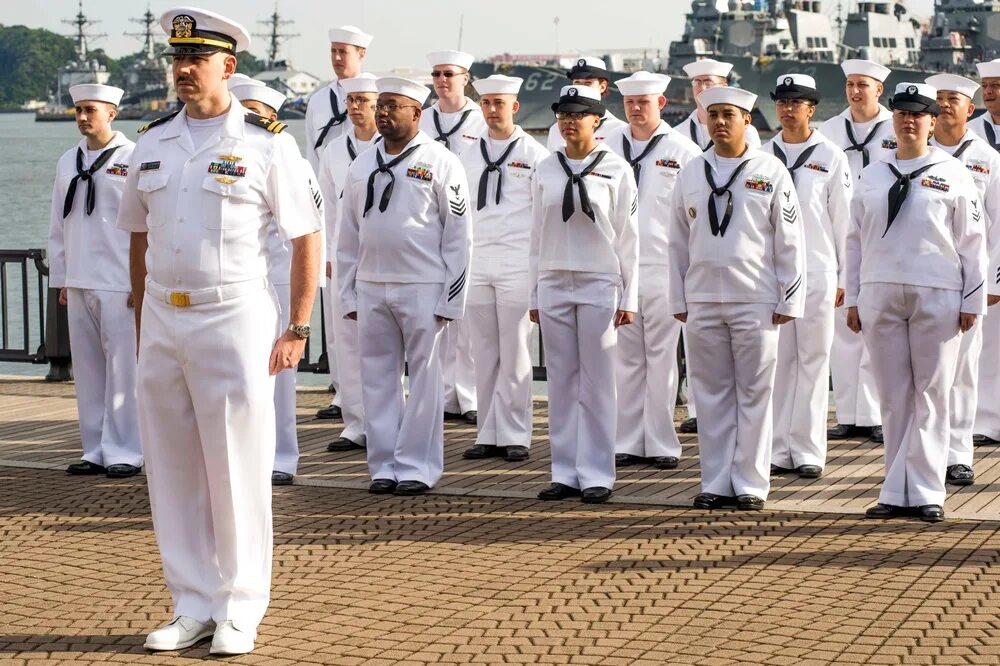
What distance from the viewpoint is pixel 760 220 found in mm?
9062

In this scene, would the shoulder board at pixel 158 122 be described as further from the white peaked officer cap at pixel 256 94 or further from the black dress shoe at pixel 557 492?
the white peaked officer cap at pixel 256 94

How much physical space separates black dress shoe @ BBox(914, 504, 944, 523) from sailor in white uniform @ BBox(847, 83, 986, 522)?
26mm

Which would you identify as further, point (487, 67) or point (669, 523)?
point (487, 67)

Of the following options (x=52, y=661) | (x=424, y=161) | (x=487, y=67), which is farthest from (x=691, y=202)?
(x=487, y=67)

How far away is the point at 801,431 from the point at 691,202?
175 cm

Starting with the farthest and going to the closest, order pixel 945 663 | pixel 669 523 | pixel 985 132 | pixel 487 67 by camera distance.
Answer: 1. pixel 487 67
2. pixel 985 132
3. pixel 669 523
4. pixel 945 663

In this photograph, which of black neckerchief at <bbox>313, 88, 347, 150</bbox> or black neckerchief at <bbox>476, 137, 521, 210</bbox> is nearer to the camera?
black neckerchief at <bbox>476, 137, 521, 210</bbox>

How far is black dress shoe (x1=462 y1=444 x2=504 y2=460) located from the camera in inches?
424

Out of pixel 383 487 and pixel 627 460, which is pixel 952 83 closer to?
pixel 627 460

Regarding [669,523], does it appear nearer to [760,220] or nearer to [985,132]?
[760,220]

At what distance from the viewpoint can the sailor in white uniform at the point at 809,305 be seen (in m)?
10.1

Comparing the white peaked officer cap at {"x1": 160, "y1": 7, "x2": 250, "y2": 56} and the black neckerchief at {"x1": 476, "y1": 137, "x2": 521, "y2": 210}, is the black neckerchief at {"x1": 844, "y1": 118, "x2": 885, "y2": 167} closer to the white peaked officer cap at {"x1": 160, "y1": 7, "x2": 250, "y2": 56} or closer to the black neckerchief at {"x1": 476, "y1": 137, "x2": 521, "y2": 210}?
the black neckerchief at {"x1": 476, "y1": 137, "x2": 521, "y2": 210}

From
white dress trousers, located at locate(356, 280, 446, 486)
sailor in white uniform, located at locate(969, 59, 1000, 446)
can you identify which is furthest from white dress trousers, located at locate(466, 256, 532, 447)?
sailor in white uniform, located at locate(969, 59, 1000, 446)

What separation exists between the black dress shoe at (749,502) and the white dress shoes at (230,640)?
11.2 ft
